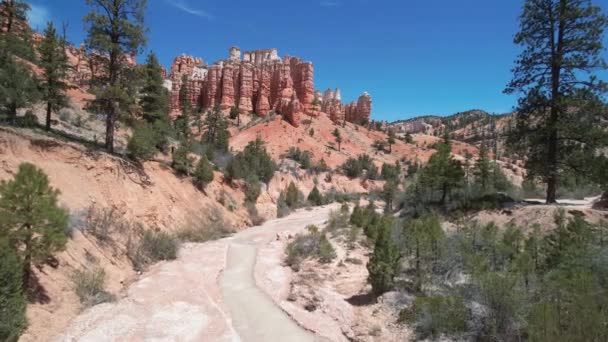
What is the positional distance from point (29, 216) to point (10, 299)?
7.42 ft

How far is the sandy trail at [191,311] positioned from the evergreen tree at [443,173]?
11.3m

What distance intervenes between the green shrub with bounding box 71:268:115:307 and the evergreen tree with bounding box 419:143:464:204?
53.8 feet

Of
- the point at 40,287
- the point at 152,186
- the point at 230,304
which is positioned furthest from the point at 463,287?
the point at 152,186

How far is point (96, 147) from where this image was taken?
18.7 m

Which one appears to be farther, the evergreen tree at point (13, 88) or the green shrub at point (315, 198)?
the green shrub at point (315, 198)

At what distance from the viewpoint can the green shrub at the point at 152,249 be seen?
47.3 ft

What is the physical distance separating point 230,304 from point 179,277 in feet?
10.9

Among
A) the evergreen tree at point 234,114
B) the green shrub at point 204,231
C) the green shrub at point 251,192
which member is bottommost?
the green shrub at point 204,231

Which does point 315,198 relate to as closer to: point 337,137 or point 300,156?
point 300,156

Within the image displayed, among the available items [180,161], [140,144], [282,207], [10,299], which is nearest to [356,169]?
[282,207]

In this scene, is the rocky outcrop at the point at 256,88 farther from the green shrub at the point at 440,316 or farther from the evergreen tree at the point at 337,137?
the green shrub at the point at 440,316

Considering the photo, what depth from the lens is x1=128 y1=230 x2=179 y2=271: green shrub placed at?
47.3 ft

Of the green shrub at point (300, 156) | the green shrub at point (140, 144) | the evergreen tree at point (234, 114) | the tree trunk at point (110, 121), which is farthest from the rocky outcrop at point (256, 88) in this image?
the tree trunk at point (110, 121)

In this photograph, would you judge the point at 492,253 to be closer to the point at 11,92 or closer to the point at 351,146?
the point at 11,92
